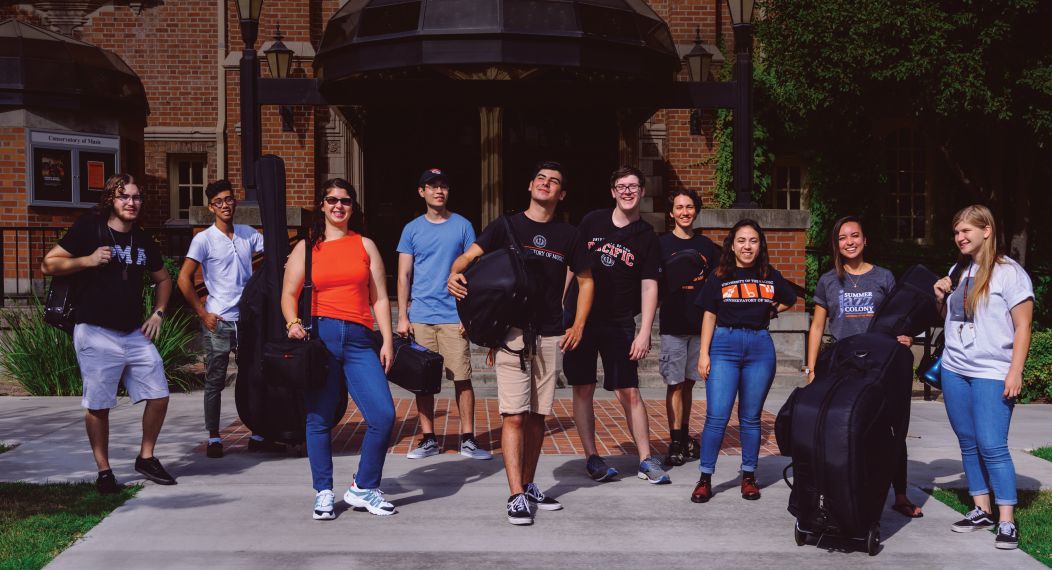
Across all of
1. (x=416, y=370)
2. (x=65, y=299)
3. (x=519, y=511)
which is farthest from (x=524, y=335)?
(x=65, y=299)

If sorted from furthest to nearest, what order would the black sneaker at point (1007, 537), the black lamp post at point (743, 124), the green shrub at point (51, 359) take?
the black lamp post at point (743, 124) < the green shrub at point (51, 359) < the black sneaker at point (1007, 537)

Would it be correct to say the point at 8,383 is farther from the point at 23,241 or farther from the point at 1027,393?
the point at 1027,393

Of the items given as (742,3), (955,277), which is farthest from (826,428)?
(742,3)

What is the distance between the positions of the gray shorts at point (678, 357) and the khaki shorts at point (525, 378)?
5.21 ft

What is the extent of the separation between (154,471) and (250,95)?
6.45 m

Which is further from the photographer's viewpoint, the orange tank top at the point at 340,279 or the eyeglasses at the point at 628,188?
the eyeglasses at the point at 628,188

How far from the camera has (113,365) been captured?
19.4 feet

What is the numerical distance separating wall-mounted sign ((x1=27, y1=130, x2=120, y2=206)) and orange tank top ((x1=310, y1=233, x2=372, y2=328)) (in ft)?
36.8

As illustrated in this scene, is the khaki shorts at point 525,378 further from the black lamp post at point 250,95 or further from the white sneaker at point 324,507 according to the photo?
the black lamp post at point 250,95

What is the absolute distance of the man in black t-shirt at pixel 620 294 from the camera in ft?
20.0

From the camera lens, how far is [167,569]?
4.46 metres

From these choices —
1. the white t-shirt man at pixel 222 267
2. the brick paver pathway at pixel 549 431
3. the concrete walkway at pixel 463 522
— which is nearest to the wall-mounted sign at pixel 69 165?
the brick paver pathway at pixel 549 431

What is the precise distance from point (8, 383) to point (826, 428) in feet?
30.4

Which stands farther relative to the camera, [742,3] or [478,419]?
[742,3]
